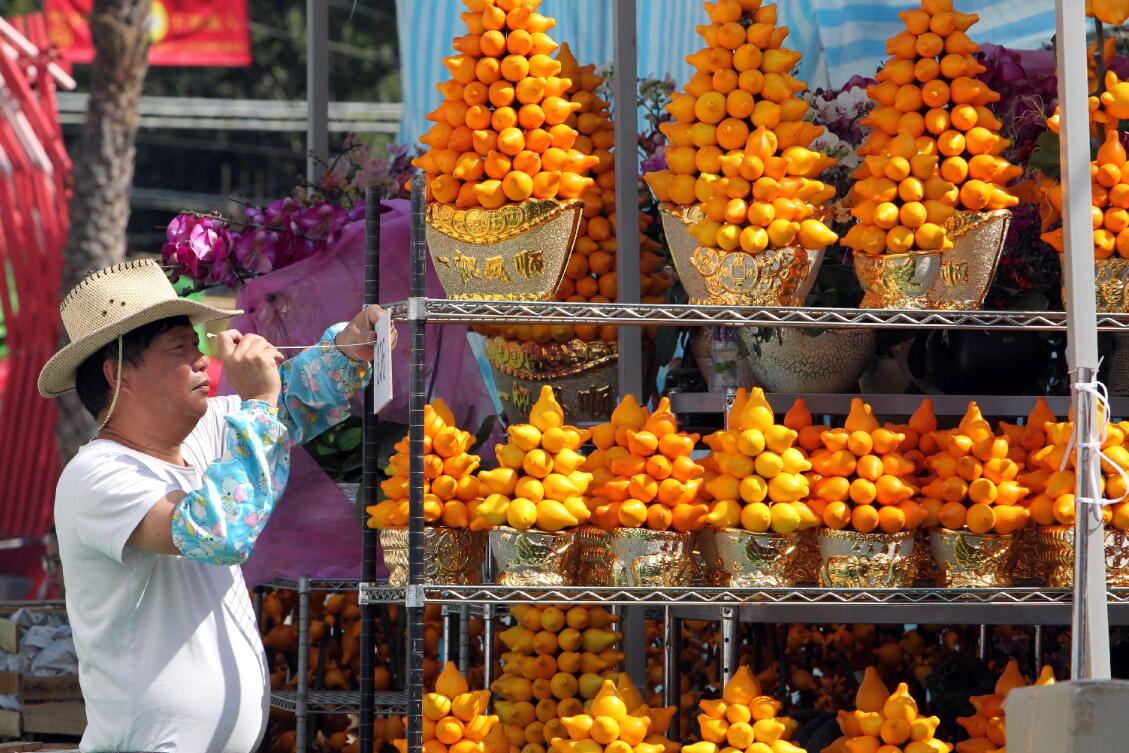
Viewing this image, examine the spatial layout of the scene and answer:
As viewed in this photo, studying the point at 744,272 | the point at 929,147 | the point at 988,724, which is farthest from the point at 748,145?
the point at 988,724

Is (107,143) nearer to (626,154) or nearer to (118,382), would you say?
(626,154)

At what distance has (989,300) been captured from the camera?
3.13 meters

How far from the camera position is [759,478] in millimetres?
2660

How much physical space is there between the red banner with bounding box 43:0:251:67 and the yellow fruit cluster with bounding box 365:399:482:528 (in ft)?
14.7

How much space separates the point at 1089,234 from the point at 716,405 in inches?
33.6

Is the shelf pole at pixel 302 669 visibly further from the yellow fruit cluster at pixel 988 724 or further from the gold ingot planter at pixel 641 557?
the yellow fruit cluster at pixel 988 724

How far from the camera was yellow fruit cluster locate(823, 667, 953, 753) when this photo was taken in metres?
2.65

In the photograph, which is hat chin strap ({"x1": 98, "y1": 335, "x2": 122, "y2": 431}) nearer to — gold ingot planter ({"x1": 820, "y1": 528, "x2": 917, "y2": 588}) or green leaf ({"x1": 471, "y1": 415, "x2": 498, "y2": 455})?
green leaf ({"x1": 471, "y1": 415, "x2": 498, "y2": 455})

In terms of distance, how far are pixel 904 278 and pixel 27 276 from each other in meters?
4.57

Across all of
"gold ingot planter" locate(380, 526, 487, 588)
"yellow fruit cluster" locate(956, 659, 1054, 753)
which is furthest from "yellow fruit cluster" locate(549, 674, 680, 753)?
"yellow fruit cluster" locate(956, 659, 1054, 753)

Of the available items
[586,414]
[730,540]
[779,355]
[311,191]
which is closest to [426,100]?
[311,191]

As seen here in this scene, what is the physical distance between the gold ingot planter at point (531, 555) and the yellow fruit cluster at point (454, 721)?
229 millimetres

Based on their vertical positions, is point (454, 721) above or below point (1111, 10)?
below

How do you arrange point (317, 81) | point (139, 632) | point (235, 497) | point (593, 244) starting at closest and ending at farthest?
1. point (235, 497)
2. point (139, 632)
3. point (593, 244)
4. point (317, 81)
